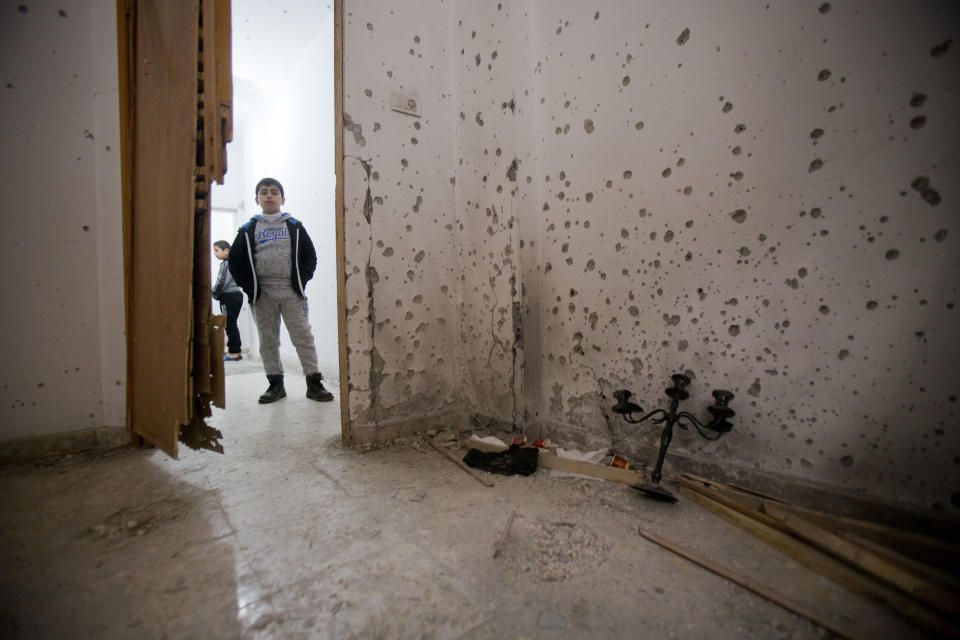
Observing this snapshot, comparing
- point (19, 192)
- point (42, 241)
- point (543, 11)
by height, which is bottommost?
point (42, 241)

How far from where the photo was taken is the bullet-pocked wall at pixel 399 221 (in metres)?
1.98

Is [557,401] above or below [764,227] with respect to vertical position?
below

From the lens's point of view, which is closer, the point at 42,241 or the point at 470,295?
the point at 42,241

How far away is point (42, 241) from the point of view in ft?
5.70

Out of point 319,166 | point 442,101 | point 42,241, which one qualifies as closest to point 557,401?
point 442,101

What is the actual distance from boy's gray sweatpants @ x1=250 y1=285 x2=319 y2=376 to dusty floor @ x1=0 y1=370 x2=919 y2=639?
1202mm

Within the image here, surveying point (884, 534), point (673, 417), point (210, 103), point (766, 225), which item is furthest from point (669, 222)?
point (210, 103)

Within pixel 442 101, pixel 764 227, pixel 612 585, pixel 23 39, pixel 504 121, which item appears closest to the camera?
pixel 612 585

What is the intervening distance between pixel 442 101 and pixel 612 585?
89.3 inches

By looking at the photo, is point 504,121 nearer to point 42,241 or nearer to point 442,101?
point 442,101

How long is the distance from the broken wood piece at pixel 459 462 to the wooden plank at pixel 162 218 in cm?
105

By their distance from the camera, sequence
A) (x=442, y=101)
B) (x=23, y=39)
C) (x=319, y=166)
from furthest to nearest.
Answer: (x=319, y=166) < (x=442, y=101) < (x=23, y=39)

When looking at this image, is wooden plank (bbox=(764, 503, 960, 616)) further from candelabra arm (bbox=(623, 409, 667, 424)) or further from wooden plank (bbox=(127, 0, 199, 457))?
wooden plank (bbox=(127, 0, 199, 457))

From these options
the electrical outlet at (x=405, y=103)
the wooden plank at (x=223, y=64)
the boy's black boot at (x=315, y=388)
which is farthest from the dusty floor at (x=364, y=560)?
the electrical outlet at (x=405, y=103)
